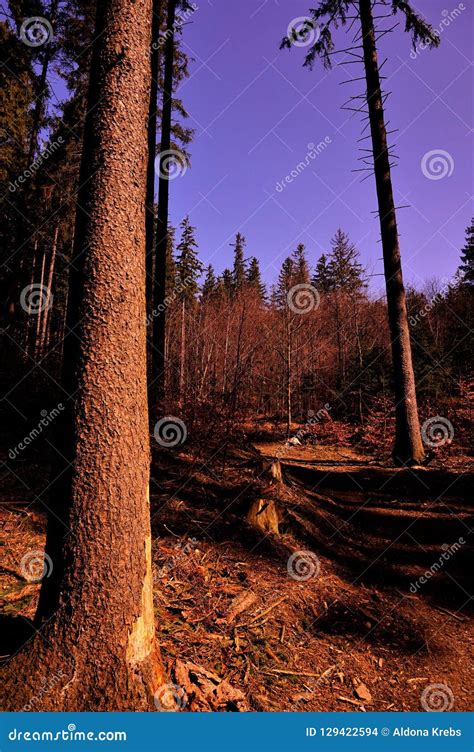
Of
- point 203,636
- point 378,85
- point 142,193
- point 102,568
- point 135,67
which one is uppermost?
point 378,85

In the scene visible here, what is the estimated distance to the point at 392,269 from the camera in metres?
9.58

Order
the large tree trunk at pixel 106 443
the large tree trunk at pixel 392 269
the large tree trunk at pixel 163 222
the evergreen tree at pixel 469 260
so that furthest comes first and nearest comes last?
the evergreen tree at pixel 469 260 < the large tree trunk at pixel 163 222 < the large tree trunk at pixel 392 269 < the large tree trunk at pixel 106 443

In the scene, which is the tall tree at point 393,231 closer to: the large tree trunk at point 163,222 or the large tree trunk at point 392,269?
the large tree trunk at point 392,269

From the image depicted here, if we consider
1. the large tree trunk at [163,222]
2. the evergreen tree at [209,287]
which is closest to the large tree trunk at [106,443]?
the large tree trunk at [163,222]

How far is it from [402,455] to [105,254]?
8258mm

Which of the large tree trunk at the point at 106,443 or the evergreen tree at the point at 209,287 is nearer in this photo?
the large tree trunk at the point at 106,443

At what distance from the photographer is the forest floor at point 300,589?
116 inches

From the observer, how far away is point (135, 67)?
2.69 metres

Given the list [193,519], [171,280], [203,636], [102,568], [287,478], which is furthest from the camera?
[171,280]

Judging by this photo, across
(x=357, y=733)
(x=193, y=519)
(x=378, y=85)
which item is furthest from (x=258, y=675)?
(x=378, y=85)

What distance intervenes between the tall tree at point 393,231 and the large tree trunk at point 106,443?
7.71 m

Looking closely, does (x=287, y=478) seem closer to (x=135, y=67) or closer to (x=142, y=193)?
(x=142, y=193)

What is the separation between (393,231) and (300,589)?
28.6 ft

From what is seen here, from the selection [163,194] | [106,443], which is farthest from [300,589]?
[163,194]
